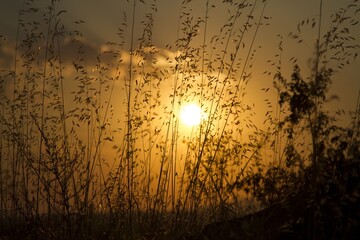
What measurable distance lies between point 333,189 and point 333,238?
42 cm

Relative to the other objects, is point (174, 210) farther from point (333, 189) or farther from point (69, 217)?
point (333, 189)

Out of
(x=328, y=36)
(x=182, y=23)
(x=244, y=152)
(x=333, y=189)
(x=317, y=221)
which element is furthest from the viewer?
(x=182, y=23)

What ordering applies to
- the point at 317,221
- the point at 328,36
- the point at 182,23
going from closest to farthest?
the point at 317,221 < the point at 328,36 < the point at 182,23

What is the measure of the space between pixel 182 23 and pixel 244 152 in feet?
5.10

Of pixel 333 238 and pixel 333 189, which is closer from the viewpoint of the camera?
pixel 333 238

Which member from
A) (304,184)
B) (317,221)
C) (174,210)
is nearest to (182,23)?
(174,210)

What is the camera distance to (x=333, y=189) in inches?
117

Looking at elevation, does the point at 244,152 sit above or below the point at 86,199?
above

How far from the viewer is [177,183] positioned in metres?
4.95

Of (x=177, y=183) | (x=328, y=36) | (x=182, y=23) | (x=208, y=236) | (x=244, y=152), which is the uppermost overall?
(x=182, y=23)

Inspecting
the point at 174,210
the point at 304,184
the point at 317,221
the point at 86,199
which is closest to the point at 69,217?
the point at 86,199

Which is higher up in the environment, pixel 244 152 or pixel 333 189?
pixel 244 152

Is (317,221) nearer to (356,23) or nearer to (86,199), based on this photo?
(356,23)

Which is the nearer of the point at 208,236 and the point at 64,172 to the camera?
the point at 208,236
